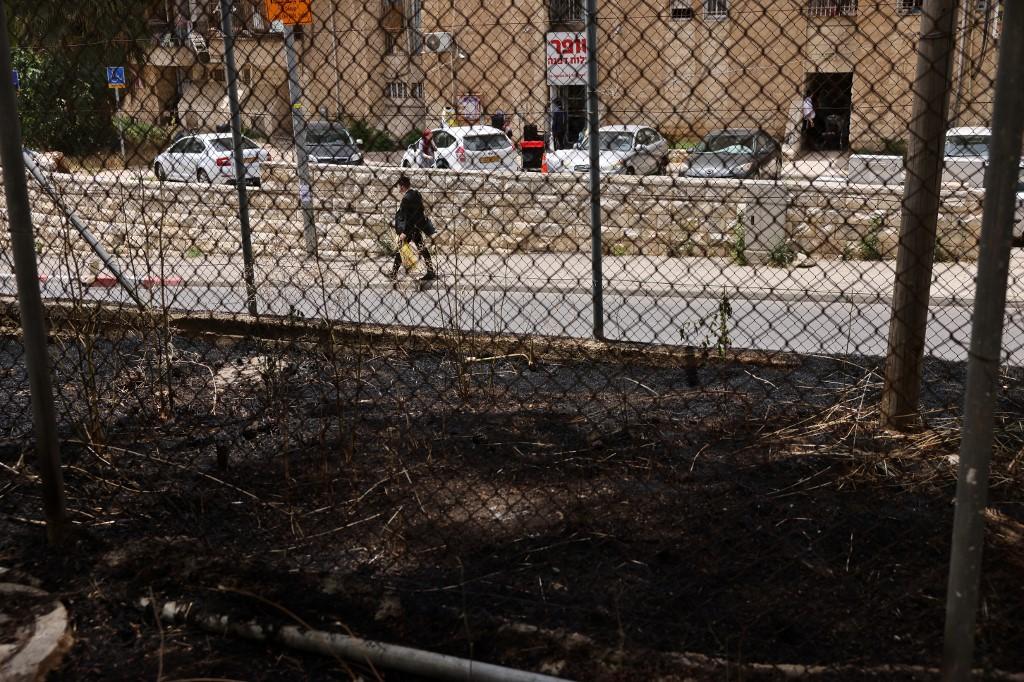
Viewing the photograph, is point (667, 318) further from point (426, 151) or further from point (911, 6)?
point (911, 6)

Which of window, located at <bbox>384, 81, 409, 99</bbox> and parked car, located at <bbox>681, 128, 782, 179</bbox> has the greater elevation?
window, located at <bbox>384, 81, 409, 99</bbox>

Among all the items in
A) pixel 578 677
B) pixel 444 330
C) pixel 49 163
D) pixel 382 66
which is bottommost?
pixel 578 677

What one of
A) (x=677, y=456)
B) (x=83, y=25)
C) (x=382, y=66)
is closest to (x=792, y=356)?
(x=677, y=456)

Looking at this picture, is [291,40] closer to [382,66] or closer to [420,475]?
[382,66]

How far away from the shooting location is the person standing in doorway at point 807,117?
3193 mm

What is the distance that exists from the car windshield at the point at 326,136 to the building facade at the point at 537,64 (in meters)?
0.08

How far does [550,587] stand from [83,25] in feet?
8.54

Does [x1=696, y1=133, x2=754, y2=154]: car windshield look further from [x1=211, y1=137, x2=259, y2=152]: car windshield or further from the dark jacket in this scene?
the dark jacket

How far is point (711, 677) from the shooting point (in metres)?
2.44

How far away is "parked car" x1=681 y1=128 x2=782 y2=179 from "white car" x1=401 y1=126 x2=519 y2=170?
29.6 inches

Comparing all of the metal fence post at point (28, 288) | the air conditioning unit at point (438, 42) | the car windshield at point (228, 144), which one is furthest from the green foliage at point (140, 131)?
the air conditioning unit at point (438, 42)

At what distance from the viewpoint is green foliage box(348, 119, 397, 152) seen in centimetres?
362

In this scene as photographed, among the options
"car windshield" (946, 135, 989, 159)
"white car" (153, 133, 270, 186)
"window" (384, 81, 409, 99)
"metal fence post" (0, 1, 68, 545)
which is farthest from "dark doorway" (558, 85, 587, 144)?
"metal fence post" (0, 1, 68, 545)

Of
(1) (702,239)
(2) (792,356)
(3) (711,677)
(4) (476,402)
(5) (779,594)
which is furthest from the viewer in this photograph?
(1) (702,239)
